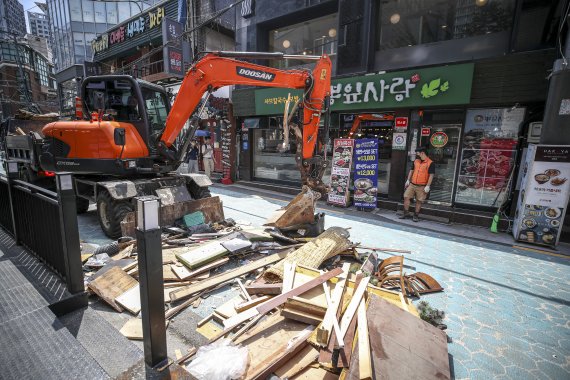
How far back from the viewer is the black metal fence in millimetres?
2754

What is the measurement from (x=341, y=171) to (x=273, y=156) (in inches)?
169

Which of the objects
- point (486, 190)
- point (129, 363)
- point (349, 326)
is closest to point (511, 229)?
point (486, 190)

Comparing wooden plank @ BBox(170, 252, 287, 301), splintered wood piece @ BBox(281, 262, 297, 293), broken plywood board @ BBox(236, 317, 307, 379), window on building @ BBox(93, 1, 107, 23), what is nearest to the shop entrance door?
wooden plank @ BBox(170, 252, 287, 301)

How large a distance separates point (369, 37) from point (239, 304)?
31.2ft

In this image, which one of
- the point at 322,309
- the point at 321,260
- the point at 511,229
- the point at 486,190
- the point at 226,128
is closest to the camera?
the point at 322,309

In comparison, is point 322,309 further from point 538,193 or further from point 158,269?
point 538,193

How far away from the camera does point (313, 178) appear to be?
5.72 m

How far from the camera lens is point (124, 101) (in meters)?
6.46

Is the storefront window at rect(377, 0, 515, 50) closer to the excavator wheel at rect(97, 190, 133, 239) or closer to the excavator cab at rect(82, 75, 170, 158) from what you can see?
the excavator cab at rect(82, 75, 170, 158)

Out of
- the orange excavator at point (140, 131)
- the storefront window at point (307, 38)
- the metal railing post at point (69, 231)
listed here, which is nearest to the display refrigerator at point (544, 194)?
the orange excavator at point (140, 131)

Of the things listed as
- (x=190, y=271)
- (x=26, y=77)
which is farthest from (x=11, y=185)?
(x=26, y=77)

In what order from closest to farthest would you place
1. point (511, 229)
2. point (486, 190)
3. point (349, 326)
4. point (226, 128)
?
point (349, 326), point (511, 229), point (486, 190), point (226, 128)

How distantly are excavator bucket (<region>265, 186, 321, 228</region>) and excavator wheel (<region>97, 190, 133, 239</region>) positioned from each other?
132 inches

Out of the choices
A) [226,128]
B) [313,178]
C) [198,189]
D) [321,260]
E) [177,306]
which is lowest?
[177,306]
